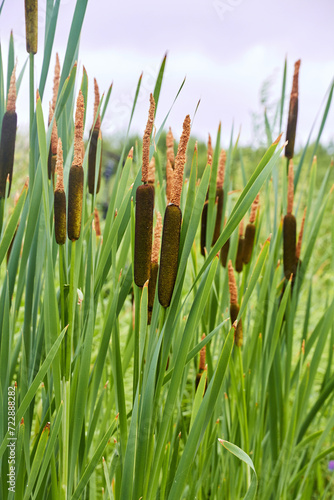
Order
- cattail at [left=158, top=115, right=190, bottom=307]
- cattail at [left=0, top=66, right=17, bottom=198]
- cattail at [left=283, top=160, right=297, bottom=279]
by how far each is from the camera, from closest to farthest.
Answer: cattail at [left=158, top=115, right=190, bottom=307], cattail at [left=0, top=66, right=17, bottom=198], cattail at [left=283, top=160, right=297, bottom=279]

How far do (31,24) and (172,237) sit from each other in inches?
11.1

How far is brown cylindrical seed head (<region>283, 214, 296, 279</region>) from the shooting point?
62cm

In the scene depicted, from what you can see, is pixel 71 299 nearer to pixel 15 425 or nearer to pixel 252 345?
pixel 15 425

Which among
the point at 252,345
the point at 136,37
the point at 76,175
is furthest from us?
the point at 252,345

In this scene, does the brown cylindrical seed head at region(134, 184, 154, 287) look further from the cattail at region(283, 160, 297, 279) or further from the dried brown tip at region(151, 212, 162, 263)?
the cattail at region(283, 160, 297, 279)

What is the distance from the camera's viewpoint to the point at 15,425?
1.57ft

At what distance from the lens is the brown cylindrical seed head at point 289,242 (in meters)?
0.62

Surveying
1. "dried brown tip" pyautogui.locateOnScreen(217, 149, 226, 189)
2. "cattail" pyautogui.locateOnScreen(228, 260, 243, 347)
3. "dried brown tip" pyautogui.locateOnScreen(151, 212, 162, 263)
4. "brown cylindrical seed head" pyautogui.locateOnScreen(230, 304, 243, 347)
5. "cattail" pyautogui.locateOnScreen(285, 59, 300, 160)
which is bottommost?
"brown cylindrical seed head" pyautogui.locateOnScreen(230, 304, 243, 347)

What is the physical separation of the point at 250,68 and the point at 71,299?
39 centimetres

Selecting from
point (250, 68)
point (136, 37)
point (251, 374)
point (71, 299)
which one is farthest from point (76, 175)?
point (251, 374)

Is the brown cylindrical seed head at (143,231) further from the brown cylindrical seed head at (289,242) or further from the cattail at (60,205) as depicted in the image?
the brown cylindrical seed head at (289,242)

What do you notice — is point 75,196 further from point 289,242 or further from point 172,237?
point 289,242

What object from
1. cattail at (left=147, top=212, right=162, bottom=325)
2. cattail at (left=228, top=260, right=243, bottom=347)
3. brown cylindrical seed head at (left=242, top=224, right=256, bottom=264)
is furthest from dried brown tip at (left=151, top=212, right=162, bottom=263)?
brown cylindrical seed head at (left=242, top=224, right=256, bottom=264)

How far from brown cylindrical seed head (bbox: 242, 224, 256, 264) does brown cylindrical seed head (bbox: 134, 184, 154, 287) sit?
0.98 ft
